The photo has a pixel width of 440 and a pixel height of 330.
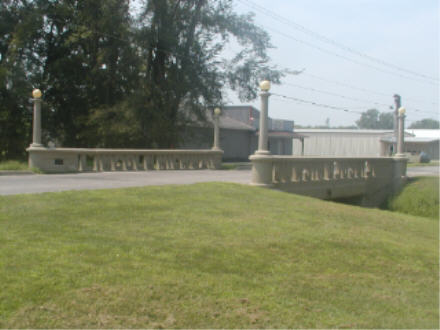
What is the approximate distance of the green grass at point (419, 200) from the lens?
1712cm

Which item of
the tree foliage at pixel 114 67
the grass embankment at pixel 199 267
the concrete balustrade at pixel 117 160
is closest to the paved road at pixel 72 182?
the concrete balustrade at pixel 117 160

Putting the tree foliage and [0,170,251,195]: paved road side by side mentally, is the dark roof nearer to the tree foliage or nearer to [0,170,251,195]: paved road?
the tree foliage

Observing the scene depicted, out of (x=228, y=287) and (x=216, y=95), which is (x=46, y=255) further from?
(x=216, y=95)

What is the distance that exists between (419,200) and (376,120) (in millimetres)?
134174

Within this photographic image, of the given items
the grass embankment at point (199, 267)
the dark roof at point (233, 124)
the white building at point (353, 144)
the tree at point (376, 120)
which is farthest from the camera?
the tree at point (376, 120)

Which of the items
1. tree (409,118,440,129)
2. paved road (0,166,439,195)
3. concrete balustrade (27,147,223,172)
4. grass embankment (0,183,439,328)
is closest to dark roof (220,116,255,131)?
concrete balustrade (27,147,223,172)

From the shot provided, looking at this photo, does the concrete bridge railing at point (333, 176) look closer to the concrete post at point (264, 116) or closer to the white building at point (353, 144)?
the concrete post at point (264, 116)

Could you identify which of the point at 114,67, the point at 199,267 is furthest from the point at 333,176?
the point at 114,67

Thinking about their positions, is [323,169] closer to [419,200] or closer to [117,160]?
[419,200]

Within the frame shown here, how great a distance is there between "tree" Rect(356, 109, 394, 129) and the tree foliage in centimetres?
11459

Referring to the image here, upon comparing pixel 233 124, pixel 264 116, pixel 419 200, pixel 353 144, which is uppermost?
pixel 233 124

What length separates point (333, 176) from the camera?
54.2 ft

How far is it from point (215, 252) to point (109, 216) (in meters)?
2.12

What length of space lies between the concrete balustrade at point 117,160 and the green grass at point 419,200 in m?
8.38
